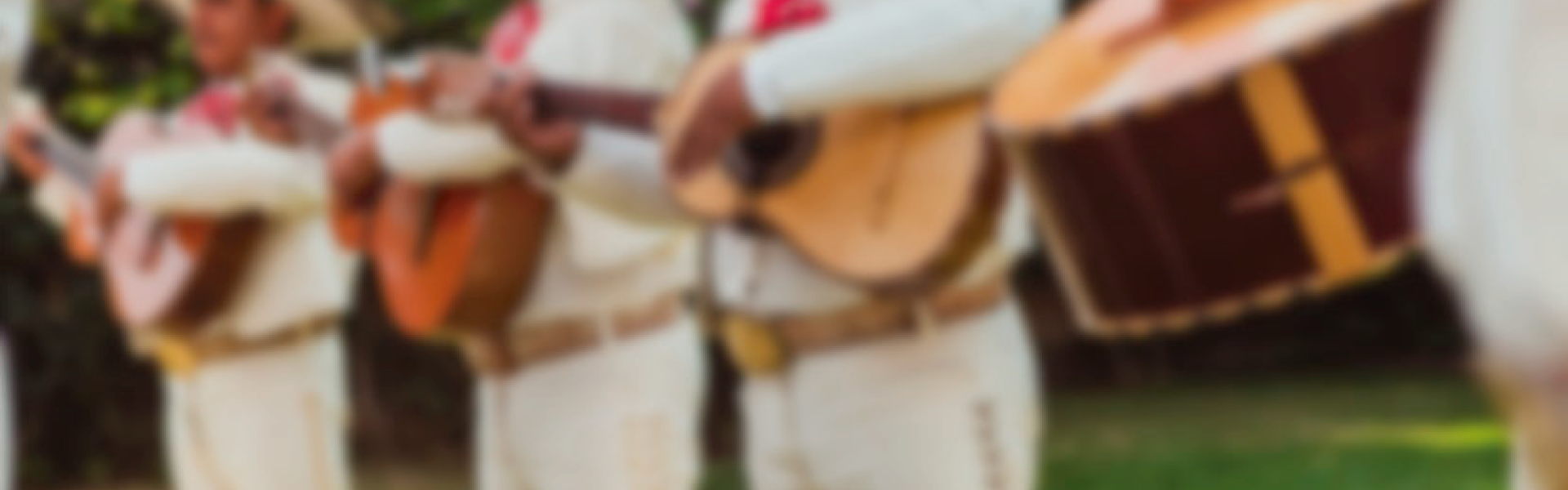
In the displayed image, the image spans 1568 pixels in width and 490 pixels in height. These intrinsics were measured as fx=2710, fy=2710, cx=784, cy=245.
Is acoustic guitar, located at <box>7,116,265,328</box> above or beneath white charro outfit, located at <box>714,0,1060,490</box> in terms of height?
above

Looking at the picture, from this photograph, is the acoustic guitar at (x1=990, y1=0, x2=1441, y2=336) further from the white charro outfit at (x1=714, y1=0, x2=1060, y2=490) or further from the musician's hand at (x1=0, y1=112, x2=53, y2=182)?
the musician's hand at (x1=0, y1=112, x2=53, y2=182)

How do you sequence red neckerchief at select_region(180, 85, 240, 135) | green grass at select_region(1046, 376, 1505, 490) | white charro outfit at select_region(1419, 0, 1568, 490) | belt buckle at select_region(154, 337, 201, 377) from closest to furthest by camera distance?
white charro outfit at select_region(1419, 0, 1568, 490) → red neckerchief at select_region(180, 85, 240, 135) → belt buckle at select_region(154, 337, 201, 377) → green grass at select_region(1046, 376, 1505, 490)

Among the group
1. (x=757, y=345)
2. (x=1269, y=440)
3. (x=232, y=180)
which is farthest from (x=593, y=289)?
(x=1269, y=440)

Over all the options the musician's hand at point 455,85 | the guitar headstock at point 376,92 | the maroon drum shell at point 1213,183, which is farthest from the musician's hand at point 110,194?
the maroon drum shell at point 1213,183

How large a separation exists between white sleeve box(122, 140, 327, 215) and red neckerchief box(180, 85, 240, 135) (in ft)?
0.17

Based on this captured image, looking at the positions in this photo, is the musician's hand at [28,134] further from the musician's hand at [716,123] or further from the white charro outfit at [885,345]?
the musician's hand at [716,123]

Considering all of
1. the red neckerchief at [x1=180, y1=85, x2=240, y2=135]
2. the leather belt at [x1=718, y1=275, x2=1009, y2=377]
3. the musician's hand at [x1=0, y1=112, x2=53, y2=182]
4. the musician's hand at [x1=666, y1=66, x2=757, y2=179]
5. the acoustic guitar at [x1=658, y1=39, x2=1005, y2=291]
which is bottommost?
the leather belt at [x1=718, y1=275, x2=1009, y2=377]

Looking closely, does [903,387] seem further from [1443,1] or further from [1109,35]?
[1443,1]

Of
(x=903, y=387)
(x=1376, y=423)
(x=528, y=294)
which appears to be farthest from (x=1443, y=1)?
(x=1376, y=423)

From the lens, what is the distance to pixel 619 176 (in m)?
3.29

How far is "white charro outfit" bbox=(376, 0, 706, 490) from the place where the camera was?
343cm

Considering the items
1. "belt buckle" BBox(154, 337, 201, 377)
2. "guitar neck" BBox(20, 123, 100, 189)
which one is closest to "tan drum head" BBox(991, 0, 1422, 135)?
"belt buckle" BBox(154, 337, 201, 377)

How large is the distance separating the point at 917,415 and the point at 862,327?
0.12 meters

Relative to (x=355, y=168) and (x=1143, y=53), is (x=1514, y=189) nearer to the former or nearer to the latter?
(x=1143, y=53)
